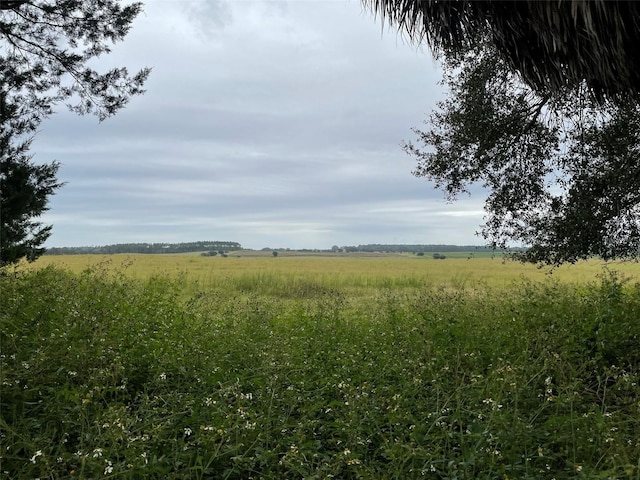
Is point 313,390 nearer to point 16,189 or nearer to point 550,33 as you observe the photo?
point 550,33

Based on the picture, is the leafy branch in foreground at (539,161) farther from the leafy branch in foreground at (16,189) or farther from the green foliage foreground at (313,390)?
the leafy branch in foreground at (16,189)

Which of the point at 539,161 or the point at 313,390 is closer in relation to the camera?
the point at 313,390

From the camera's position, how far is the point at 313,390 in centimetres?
380

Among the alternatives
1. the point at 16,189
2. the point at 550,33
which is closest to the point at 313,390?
the point at 550,33

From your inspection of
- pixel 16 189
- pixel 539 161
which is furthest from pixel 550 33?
pixel 16 189

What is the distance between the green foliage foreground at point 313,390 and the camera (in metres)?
2.54

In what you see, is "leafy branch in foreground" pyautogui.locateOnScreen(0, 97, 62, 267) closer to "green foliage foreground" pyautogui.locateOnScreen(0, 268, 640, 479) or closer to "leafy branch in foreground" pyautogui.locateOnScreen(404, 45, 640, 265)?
"green foliage foreground" pyautogui.locateOnScreen(0, 268, 640, 479)

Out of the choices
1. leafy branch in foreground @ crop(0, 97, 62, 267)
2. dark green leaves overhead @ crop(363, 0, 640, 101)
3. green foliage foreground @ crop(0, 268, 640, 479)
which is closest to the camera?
green foliage foreground @ crop(0, 268, 640, 479)

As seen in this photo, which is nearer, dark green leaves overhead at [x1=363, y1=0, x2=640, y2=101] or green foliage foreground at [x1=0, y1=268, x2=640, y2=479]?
green foliage foreground at [x1=0, y1=268, x2=640, y2=479]

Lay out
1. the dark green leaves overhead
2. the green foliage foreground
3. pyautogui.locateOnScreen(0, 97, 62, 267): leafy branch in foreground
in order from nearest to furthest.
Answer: the green foliage foreground → the dark green leaves overhead → pyautogui.locateOnScreen(0, 97, 62, 267): leafy branch in foreground

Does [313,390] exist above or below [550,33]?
below

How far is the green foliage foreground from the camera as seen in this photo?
8.34ft

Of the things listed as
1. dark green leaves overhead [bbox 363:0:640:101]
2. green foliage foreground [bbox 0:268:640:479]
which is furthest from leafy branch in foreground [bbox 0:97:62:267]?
dark green leaves overhead [bbox 363:0:640:101]

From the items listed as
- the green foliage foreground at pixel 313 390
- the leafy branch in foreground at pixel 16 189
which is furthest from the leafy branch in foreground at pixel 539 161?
the leafy branch in foreground at pixel 16 189
